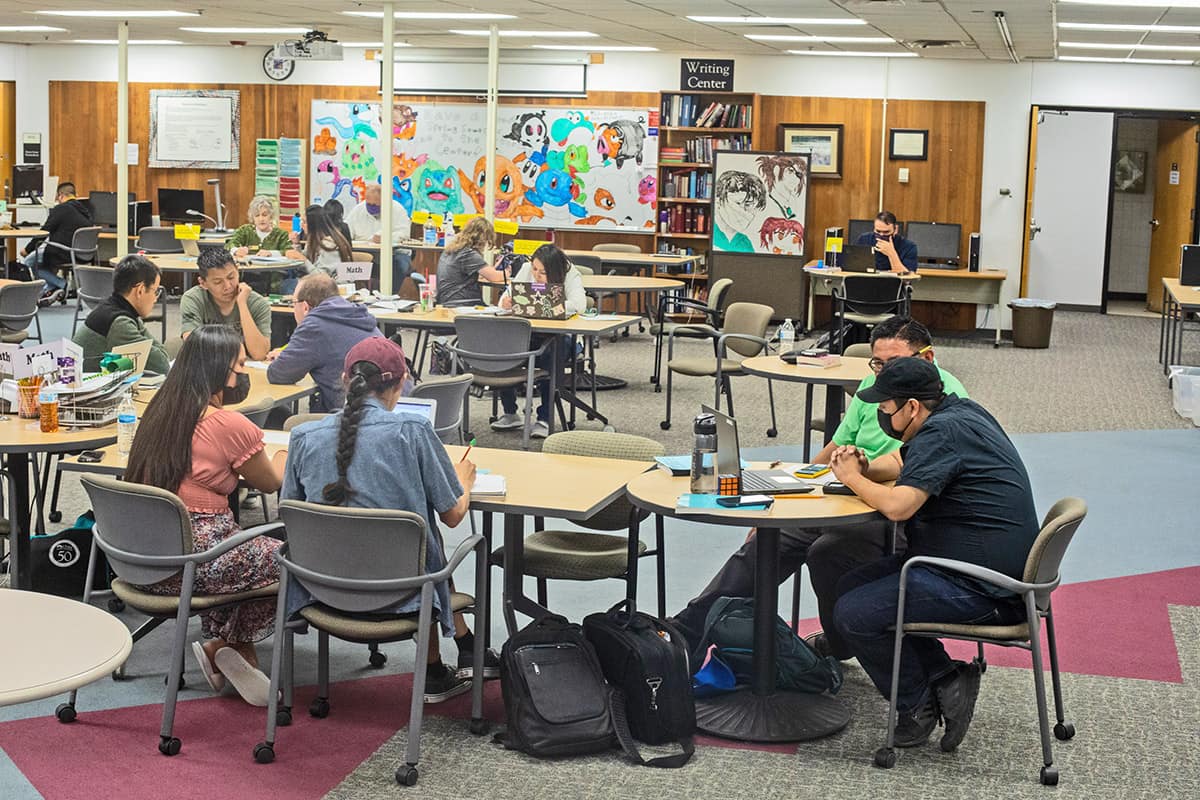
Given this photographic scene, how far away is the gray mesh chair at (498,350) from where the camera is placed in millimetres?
8266

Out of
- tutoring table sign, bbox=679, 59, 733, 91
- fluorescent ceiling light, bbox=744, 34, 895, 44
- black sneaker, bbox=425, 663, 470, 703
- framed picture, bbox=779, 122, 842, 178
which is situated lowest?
black sneaker, bbox=425, 663, 470, 703

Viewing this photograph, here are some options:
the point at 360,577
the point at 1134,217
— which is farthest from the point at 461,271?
the point at 1134,217

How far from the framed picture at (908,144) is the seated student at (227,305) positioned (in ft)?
31.7

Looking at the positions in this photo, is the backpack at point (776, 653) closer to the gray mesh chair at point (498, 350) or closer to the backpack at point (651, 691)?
the backpack at point (651, 691)

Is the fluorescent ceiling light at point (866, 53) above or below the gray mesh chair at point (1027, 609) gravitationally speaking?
above

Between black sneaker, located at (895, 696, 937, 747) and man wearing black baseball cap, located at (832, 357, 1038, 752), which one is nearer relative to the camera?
man wearing black baseball cap, located at (832, 357, 1038, 752)

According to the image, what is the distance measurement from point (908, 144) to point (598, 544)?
11368mm

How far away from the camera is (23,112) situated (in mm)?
17953

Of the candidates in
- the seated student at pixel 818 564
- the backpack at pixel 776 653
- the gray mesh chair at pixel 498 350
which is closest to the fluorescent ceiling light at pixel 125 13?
the gray mesh chair at pixel 498 350

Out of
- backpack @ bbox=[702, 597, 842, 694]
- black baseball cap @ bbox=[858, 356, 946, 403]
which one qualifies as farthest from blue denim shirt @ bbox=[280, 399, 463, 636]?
black baseball cap @ bbox=[858, 356, 946, 403]

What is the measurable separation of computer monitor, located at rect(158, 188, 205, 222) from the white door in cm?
991

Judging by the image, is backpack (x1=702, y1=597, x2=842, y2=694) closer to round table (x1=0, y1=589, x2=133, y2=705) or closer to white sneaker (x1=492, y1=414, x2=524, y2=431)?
round table (x1=0, y1=589, x2=133, y2=705)

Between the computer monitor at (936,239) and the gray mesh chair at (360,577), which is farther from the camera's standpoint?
the computer monitor at (936,239)

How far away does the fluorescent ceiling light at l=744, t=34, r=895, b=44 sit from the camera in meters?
13.2
